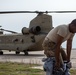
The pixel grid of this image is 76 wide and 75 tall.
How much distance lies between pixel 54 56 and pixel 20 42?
19.7 m

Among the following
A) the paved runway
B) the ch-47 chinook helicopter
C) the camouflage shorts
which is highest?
the camouflage shorts

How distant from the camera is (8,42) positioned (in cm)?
2584

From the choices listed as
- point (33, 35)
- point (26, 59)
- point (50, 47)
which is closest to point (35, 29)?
point (33, 35)

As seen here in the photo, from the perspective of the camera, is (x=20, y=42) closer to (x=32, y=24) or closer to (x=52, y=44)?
(x=32, y=24)

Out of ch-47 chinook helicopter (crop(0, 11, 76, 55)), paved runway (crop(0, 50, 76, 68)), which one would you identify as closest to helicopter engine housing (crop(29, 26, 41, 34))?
ch-47 chinook helicopter (crop(0, 11, 76, 55))

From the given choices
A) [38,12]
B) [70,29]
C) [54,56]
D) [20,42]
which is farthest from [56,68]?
[20,42]

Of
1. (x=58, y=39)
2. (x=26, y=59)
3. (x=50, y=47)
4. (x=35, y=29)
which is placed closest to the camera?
(x=58, y=39)

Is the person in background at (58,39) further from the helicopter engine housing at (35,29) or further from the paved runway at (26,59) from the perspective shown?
the helicopter engine housing at (35,29)

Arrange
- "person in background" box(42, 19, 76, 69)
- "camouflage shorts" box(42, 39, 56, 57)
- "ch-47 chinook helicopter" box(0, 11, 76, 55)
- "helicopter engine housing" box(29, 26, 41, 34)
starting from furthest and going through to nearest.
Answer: "ch-47 chinook helicopter" box(0, 11, 76, 55)
"helicopter engine housing" box(29, 26, 41, 34)
"camouflage shorts" box(42, 39, 56, 57)
"person in background" box(42, 19, 76, 69)

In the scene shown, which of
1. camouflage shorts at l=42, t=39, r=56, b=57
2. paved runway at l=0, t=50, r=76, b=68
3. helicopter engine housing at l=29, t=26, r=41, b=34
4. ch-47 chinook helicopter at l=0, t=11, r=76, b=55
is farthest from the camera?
ch-47 chinook helicopter at l=0, t=11, r=76, b=55

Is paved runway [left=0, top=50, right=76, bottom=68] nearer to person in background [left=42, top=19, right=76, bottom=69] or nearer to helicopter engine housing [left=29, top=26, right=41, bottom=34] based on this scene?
helicopter engine housing [left=29, top=26, right=41, bottom=34]

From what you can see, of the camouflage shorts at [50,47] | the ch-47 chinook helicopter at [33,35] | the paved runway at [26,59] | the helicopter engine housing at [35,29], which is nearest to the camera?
the camouflage shorts at [50,47]

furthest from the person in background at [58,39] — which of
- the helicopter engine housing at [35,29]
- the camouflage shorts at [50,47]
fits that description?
the helicopter engine housing at [35,29]

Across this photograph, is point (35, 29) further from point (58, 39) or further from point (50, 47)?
point (58, 39)
